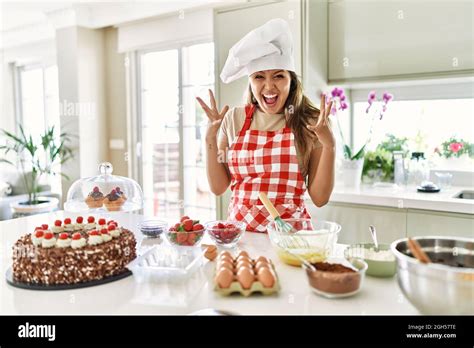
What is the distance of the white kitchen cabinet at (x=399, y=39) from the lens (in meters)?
2.43

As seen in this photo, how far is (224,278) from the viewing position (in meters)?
0.97

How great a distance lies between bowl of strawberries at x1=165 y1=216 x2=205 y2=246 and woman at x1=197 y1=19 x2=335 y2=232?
0.35 m

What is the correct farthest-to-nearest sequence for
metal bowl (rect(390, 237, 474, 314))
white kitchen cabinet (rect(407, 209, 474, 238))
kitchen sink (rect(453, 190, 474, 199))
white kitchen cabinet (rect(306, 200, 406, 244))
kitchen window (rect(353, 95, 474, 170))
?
kitchen window (rect(353, 95, 474, 170)) → kitchen sink (rect(453, 190, 474, 199)) → white kitchen cabinet (rect(306, 200, 406, 244)) → white kitchen cabinet (rect(407, 209, 474, 238)) → metal bowl (rect(390, 237, 474, 314))

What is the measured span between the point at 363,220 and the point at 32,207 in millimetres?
3184

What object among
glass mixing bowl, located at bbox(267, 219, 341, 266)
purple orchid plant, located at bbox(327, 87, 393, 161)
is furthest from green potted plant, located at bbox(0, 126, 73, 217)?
glass mixing bowl, located at bbox(267, 219, 341, 266)

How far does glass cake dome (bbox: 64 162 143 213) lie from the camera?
1.42 meters

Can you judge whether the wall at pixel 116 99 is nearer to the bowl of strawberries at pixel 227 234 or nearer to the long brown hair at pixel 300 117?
the long brown hair at pixel 300 117

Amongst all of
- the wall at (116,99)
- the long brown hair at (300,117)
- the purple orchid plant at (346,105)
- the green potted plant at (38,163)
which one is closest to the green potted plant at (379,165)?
the purple orchid plant at (346,105)

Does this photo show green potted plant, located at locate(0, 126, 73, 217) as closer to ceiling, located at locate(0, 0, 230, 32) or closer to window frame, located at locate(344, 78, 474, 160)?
ceiling, located at locate(0, 0, 230, 32)

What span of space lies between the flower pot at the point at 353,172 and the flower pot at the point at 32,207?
9.77ft

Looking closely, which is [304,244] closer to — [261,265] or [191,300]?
[261,265]

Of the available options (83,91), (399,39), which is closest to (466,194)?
(399,39)
